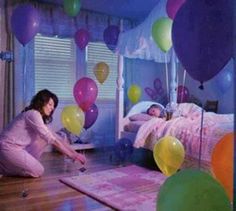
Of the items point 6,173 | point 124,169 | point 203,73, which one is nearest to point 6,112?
point 6,173

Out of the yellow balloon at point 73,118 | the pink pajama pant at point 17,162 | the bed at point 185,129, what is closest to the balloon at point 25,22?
the yellow balloon at point 73,118

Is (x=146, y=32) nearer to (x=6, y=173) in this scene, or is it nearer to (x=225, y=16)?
(x=6, y=173)

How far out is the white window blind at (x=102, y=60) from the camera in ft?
17.1

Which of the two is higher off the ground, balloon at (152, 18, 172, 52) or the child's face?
balloon at (152, 18, 172, 52)

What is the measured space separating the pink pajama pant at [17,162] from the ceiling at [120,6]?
246 centimetres

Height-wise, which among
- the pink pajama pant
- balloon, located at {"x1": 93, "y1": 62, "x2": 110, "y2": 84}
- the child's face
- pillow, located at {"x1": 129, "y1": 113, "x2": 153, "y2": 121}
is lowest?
the pink pajama pant

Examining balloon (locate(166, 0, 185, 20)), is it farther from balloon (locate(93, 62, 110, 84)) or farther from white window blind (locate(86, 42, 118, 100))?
white window blind (locate(86, 42, 118, 100))

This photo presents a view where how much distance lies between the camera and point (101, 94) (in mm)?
5355

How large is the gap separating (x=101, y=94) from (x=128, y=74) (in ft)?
2.05

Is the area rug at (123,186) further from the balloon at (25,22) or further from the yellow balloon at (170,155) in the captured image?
the balloon at (25,22)

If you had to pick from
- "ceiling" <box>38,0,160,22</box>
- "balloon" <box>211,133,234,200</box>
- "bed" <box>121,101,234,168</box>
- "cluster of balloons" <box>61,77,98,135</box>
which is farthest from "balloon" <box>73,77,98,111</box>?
"balloon" <box>211,133,234,200</box>

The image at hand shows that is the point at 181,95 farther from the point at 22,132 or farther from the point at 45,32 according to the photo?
the point at 22,132

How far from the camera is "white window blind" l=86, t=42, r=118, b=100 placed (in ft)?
17.1

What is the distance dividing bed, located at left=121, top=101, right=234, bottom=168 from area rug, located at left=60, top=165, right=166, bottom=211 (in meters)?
0.38
